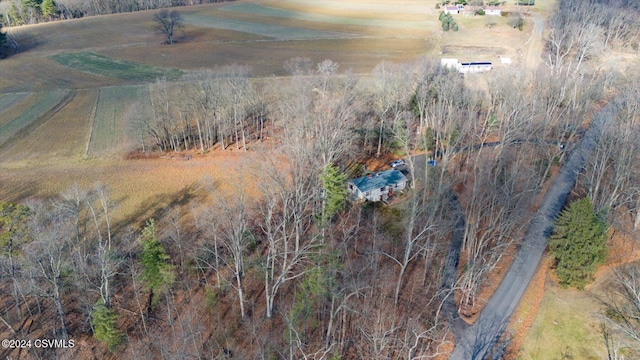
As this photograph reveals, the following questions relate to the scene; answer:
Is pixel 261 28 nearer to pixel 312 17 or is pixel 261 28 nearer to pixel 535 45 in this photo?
pixel 312 17

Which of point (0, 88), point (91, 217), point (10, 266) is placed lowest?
point (91, 217)

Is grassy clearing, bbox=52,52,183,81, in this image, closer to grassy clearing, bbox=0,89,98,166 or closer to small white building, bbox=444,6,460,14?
grassy clearing, bbox=0,89,98,166

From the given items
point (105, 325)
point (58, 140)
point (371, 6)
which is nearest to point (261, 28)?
point (371, 6)

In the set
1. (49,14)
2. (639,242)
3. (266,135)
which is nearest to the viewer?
(639,242)

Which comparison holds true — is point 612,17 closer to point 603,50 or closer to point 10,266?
point 603,50

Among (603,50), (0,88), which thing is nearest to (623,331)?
(603,50)

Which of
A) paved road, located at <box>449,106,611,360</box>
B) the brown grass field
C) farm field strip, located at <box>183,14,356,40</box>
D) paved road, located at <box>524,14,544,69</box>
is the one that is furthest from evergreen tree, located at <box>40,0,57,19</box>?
paved road, located at <box>449,106,611,360</box>

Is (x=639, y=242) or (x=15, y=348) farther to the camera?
(x=639, y=242)
